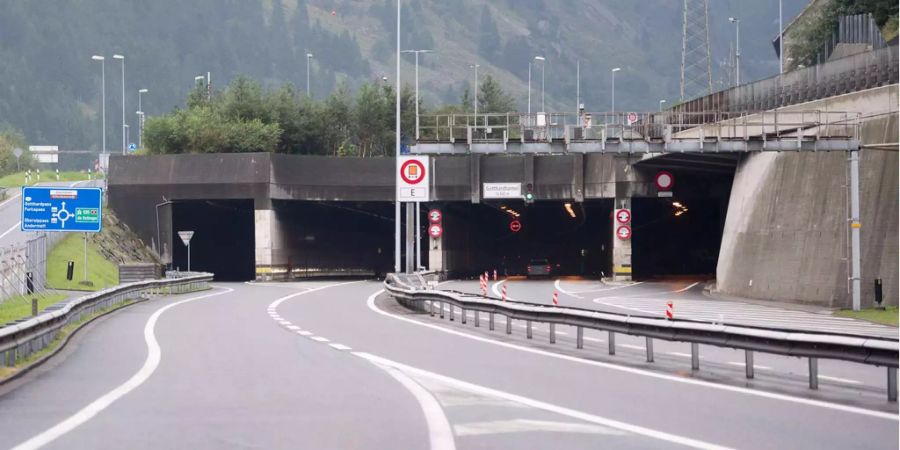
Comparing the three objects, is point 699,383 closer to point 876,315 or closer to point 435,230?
point 876,315

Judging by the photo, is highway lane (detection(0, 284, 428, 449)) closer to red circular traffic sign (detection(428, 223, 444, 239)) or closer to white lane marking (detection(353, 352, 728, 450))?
white lane marking (detection(353, 352, 728, 450))

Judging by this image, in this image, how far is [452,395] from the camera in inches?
565

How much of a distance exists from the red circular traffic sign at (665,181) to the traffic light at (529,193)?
6.68 metres

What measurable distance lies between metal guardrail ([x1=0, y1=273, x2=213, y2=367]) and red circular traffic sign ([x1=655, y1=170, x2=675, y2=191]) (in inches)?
1150

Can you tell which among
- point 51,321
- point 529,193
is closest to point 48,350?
point 51,321

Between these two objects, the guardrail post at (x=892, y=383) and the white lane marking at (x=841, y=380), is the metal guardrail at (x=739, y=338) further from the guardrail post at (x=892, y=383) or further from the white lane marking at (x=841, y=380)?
the white lane marking at (x=841, y=380)

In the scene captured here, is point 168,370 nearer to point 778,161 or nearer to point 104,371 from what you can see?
point 104,371

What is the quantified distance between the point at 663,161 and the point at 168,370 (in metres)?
47.2

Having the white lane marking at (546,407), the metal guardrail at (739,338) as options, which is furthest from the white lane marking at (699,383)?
the white lane marking at (546,407)

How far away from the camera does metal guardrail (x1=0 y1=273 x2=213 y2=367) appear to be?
17500 millimetres

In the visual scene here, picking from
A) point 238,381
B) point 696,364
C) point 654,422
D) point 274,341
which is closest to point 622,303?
point 274,341

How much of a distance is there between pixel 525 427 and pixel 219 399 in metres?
3.97

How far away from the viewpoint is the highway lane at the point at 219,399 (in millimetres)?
10938

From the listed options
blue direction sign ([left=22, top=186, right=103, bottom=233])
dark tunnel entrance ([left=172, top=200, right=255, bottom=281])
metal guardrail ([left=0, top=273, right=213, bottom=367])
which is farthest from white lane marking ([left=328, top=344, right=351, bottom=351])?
dark tunnel entrance ([left=172, top=200, right=255, bottom=281])
